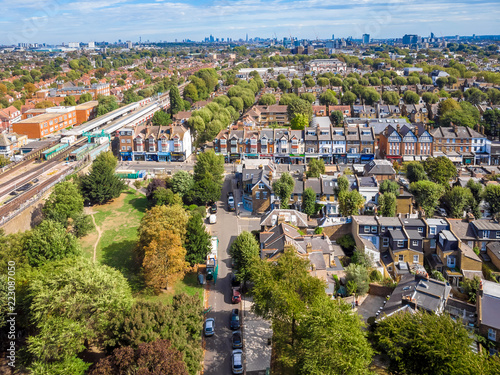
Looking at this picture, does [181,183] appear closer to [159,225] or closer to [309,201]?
[309,201]

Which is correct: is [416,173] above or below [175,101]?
below

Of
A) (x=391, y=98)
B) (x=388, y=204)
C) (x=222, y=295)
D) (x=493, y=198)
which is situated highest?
(x=391, y=98)

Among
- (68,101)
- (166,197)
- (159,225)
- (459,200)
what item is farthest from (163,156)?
(68,101)

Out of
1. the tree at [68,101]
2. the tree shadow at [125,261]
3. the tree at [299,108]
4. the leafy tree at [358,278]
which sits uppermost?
the tree at [68,101]

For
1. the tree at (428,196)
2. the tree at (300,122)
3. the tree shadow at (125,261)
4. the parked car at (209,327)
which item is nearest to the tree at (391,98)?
the tree at (300,122)

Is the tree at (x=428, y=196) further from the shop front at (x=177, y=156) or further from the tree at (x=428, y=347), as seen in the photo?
the shop front at (x=177, y=156)

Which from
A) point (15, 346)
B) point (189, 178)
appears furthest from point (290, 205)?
point (15, 346)

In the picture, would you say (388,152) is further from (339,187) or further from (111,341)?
(111,341)

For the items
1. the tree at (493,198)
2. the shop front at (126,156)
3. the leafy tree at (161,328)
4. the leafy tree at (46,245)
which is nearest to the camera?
the leafy tree at (161,328)
